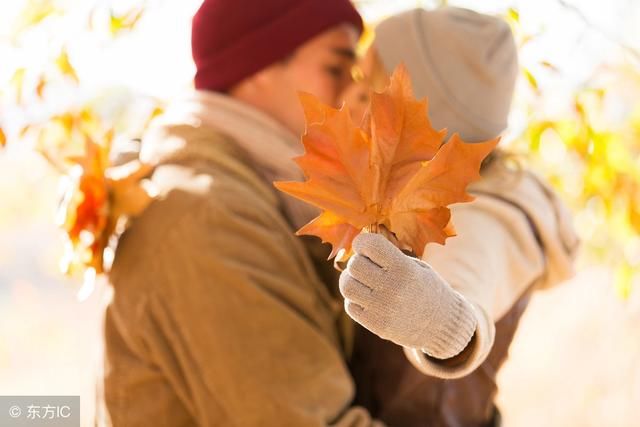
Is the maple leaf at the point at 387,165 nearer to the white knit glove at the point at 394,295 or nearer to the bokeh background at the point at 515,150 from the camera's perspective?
the white knit glove at the point at 394,295

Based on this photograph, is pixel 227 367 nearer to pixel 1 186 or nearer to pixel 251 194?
pixel 251 194

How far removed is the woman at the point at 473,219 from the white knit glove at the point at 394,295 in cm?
18

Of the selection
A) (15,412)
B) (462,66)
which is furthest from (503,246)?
(15,412)

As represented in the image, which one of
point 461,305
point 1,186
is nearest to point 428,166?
point 461,305

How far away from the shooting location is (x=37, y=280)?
4.79 feet

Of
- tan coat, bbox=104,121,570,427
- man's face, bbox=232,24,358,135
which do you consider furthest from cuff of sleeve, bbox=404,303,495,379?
man's face, bbox=232,24,358,135

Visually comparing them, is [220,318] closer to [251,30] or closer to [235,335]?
[235,335]

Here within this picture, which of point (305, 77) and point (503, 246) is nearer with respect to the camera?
point (503, 246)

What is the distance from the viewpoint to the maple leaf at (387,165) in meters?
0.35

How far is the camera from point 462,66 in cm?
67

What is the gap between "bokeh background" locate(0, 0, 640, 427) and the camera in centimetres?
80

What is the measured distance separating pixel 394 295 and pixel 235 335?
373mm

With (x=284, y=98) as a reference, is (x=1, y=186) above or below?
below

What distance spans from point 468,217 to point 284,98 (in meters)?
0.30
